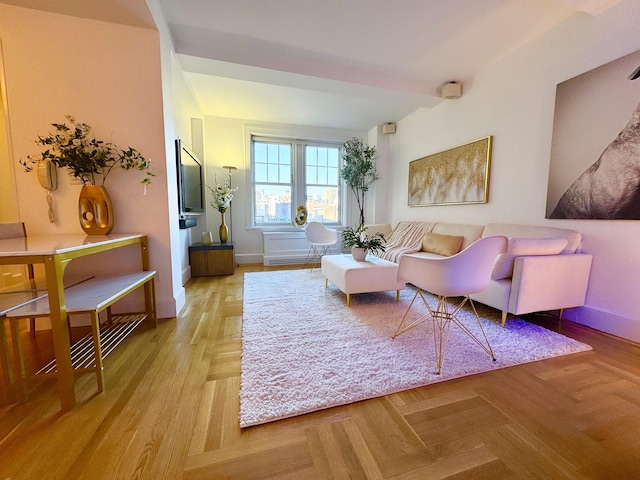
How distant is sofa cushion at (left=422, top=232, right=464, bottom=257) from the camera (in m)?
3.09

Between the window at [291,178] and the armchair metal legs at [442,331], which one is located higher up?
the window at [291,178]

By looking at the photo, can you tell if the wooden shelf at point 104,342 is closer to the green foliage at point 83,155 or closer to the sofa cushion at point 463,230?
the green foliage at point 83,155

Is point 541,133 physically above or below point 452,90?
below

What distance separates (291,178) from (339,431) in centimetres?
451

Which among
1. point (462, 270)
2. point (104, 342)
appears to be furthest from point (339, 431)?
point (104, 342)

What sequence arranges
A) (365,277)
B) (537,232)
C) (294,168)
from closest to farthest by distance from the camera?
(537,232) < (365,277) < (294,168)

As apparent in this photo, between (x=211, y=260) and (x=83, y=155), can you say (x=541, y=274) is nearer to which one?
(x=83, y=155)

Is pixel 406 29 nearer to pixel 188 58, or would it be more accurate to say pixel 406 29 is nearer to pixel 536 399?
pixel 188 58

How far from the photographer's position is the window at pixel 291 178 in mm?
4887

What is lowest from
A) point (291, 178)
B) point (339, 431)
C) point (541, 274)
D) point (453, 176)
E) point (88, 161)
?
point (339, 431)

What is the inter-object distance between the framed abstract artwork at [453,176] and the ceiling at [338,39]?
0.83 m

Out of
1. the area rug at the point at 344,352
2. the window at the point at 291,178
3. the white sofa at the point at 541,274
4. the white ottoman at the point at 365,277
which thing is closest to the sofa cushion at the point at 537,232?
the white sofa at the point at 541,274

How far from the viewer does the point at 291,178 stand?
16.5 ft

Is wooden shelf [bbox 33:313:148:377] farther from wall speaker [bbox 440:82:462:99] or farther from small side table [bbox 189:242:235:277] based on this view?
wall speaker [bbox 440:82:462:99]
